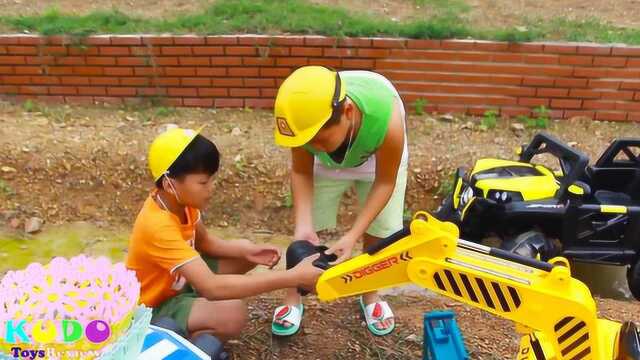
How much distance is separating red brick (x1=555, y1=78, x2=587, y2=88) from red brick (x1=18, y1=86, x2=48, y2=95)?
158 inches

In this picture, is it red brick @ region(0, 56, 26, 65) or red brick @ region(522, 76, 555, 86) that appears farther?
red brick @ region(0, 56, 26, 65)

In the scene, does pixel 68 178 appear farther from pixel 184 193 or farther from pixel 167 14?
pixel 184 193

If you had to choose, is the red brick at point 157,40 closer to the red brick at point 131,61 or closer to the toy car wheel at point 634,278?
the red brick at point 131,61

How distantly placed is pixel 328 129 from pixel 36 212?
2925 millimetres

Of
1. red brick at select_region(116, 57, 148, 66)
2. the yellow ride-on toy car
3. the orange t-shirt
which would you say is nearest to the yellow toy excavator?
the orange t-shirt

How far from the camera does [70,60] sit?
15.3 feet

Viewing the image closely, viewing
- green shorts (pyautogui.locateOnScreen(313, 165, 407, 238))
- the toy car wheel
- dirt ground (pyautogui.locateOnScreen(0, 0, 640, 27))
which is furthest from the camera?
dirt ground (pyautogui.locateOnScreen(0, 0, 640, 27))

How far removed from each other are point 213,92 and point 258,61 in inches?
17.9

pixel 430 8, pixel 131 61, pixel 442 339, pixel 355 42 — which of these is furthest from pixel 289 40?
pixel 442 339

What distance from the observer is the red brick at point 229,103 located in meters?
4.71

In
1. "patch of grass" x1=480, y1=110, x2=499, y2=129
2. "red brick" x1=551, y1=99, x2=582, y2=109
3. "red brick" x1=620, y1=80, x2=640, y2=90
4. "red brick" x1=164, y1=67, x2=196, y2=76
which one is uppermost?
"red brick" x1=164, y1=67, x2=196, y2=76

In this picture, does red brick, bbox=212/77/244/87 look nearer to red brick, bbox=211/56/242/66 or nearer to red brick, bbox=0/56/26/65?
red brick, bbox=211/56/242/66

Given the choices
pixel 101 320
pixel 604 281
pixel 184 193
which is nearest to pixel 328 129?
pixel 184 193

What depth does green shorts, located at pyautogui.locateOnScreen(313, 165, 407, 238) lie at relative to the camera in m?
2.58
